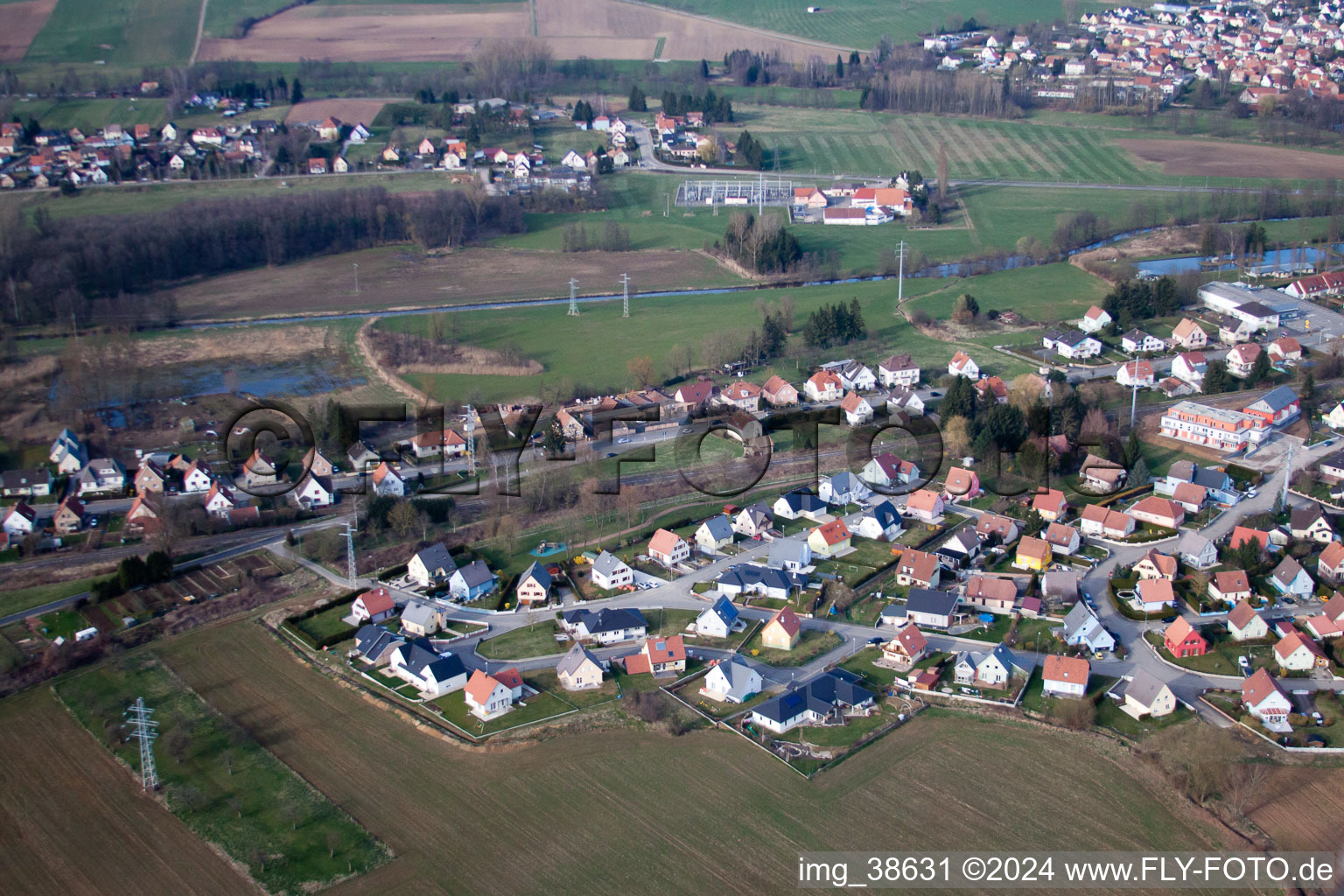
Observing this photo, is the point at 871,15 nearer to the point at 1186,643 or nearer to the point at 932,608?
the point at 932,608

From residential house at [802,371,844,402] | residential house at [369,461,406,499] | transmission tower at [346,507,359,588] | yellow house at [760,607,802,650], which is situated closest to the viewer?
yellow house at [760,607,802,650]

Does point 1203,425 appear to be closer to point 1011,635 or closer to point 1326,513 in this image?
point 1326,513

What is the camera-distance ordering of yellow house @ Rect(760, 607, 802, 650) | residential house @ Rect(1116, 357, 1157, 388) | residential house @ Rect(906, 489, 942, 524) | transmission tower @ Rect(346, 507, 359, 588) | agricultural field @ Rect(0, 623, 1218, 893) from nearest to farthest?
agricultural field @ Rect(0, 623, 1218, 893) < yellow house @ Rect(760, 607, 802, 650) < transmission tower @ Rect(346, 507, 359, 588) < residential house @ Rect(906, 489, 942, 524) < residential house @ Rect(1116, 357, 1157, 388)

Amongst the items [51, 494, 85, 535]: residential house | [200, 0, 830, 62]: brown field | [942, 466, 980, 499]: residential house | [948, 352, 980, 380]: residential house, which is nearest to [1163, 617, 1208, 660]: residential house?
[942, 466, 980, 499]: residential house

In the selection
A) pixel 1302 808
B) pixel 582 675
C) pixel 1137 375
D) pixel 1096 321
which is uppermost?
pixel 1096 321

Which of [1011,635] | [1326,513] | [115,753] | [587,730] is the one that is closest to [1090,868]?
[1011,635]

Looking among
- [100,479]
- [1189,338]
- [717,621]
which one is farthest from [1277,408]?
[100,479]

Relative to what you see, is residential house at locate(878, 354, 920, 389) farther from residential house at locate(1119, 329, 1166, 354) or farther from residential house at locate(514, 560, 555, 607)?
residential house at locate(514, 560, 555, 607)
